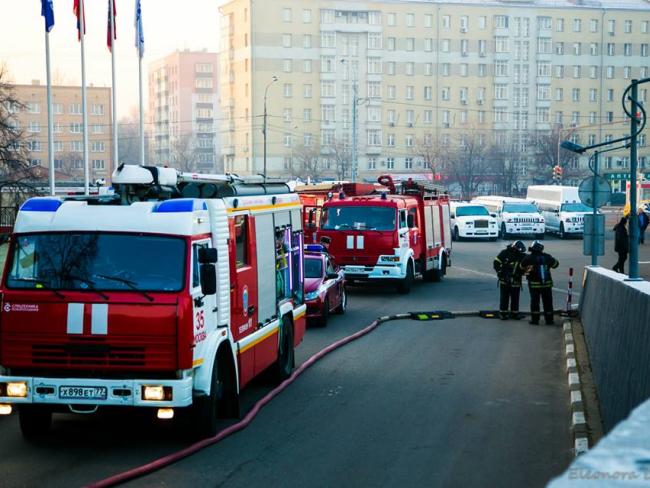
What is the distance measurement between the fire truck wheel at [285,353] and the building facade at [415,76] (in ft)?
271

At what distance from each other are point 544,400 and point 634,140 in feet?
19.8

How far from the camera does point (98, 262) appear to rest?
1017 centimetres

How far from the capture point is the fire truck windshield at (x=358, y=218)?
27344 millimetres

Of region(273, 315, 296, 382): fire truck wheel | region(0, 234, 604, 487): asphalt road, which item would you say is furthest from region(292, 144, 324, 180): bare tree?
region(273, 315, 296, 382): fire truck wheel

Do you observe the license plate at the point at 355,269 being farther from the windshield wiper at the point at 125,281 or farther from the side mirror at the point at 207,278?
the windshield wiper at the point at 125,281

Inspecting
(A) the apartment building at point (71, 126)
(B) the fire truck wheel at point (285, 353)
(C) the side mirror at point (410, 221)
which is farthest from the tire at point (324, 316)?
(A) the apartment building at point (71, 126)

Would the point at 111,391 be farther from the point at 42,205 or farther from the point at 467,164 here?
the point at 467,164

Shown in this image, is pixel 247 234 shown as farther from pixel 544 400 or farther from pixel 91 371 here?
pixel 544 400

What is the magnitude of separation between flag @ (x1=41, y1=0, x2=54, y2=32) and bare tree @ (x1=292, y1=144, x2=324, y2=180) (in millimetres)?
62390

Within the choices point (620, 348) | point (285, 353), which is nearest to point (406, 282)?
point (285, 353)

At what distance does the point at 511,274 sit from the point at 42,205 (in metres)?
13.4

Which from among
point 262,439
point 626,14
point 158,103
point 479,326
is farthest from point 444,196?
point 158,103

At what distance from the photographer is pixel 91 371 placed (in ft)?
32.5

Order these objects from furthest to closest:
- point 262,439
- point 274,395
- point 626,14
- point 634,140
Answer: point 626,14
point 634,140
point 274,395
point 262,439
